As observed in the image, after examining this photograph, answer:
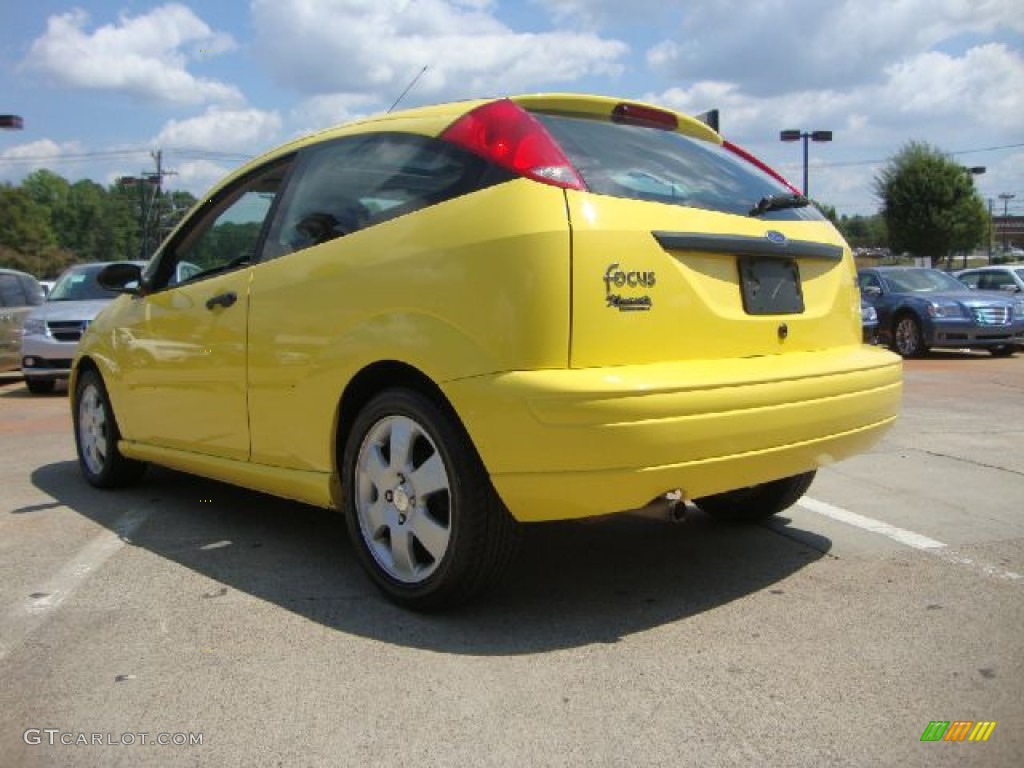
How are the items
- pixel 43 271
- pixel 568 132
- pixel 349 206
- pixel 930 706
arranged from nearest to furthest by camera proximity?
1. pixel 930 706
2. pixel 568 132
3. pixel 349 206
4. pixel 43 271

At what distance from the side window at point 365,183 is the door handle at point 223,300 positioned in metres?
0.25

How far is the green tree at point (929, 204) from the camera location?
4175 cm

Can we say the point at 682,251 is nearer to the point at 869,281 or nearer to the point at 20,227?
the point at 869,281

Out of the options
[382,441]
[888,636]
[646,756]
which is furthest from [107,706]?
[888,636]

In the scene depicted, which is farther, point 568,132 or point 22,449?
point 22,449

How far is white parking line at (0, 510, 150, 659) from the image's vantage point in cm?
324

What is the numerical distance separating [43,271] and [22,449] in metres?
90.6

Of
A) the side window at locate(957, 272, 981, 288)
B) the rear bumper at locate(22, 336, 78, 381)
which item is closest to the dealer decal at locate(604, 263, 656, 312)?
the rear bumper at locate(22, 336, 78, 381)

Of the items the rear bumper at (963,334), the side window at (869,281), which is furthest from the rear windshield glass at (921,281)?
the rear bumper at (963,334)

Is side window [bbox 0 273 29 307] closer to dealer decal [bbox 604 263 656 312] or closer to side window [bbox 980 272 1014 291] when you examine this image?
dealer decal [bbox 604 263 656 312]

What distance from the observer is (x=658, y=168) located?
3.31 m

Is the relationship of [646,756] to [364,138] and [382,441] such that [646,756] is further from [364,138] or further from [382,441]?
[364,138]

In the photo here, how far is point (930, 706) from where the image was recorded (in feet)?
8.39

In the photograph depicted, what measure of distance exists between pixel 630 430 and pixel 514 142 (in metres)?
1.02
